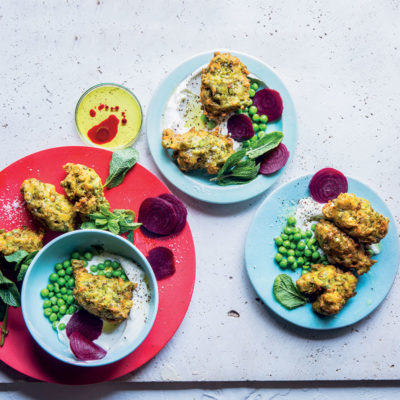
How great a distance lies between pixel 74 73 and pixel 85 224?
4.61ft

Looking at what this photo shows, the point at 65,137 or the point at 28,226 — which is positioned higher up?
the point at 65,137

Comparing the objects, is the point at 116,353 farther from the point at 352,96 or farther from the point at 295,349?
the point at 352,96

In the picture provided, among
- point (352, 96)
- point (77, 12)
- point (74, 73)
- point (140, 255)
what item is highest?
point (77, 12)

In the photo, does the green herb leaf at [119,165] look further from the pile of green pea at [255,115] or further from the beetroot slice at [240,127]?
the pile of green pea at [255,115]

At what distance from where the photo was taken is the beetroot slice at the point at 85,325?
3.55 metres

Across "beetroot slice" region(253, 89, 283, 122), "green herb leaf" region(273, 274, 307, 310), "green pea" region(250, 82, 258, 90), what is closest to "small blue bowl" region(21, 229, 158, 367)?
"green herb leaf" region(273, 274, 307, 310)

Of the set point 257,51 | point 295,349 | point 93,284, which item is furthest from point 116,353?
point 257,51

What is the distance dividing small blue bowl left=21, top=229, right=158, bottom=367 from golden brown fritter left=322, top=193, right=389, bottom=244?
1599mm

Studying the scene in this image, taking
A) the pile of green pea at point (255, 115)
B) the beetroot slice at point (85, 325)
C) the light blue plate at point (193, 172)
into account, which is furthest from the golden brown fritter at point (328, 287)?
the beetroot slice at point (85, 325)

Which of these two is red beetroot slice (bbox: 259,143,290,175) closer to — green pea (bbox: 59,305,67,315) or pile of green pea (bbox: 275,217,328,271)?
pile of green pea (bbox: 275,217,328,271)

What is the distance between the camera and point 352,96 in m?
4.13

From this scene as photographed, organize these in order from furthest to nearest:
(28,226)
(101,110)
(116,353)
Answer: (101,110) < (28,226) < (116,353)

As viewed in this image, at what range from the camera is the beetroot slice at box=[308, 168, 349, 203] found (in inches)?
151

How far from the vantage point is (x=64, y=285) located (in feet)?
12.0
